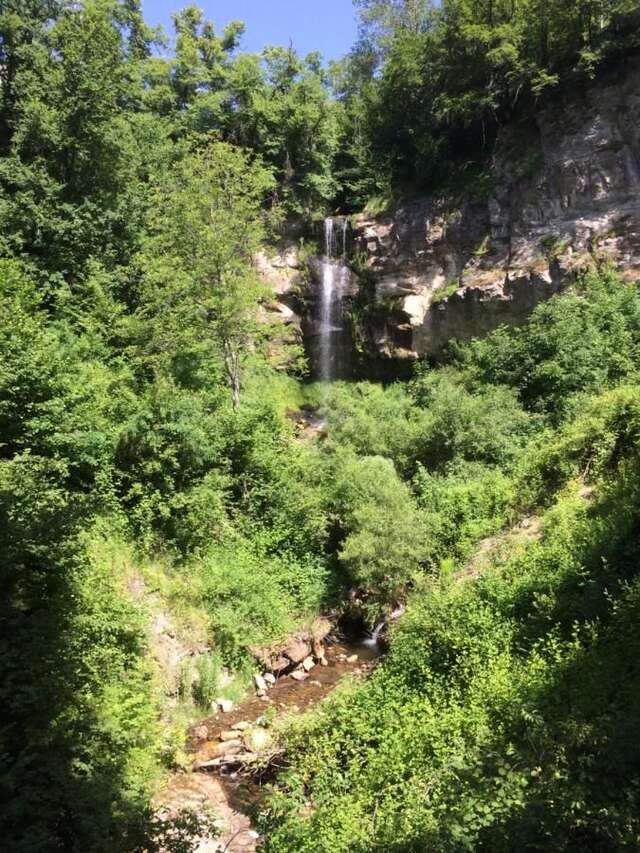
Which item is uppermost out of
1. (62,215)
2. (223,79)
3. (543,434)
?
(223,79)

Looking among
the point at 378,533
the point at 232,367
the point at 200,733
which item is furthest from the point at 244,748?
the point at 232,367

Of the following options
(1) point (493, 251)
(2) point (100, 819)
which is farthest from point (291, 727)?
(1) point (493, 251)

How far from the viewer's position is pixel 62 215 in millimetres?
17797

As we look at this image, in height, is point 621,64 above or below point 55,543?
above

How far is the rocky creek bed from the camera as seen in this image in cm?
805

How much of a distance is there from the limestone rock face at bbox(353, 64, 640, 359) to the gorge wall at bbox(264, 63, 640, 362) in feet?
0.15

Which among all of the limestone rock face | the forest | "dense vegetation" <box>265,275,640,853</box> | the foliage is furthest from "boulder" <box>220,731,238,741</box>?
the limestone rock face

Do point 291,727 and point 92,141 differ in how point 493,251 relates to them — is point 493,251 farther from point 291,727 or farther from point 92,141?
point 291,727

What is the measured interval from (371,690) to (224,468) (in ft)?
24.4

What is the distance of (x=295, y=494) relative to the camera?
15203 mm

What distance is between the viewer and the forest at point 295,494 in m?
5.91

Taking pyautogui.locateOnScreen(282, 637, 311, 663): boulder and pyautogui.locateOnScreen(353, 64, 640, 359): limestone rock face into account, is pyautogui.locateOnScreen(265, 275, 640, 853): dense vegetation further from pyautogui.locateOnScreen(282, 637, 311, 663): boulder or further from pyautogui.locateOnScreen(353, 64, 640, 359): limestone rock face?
pyautogui.locateOnScreen(353, 64, 640, 359): limestone rock face

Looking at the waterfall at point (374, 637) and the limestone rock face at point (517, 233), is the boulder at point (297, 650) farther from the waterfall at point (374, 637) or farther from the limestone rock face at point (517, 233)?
the limestone rock face at point (517, 233)

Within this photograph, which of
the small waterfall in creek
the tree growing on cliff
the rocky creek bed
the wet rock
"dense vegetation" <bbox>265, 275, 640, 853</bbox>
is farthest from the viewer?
the small waterfall in creek
